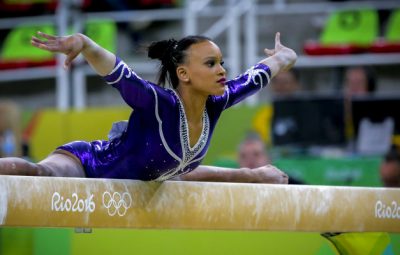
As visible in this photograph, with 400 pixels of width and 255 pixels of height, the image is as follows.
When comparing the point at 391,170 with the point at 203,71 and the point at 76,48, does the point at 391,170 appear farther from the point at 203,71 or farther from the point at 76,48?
the point at 76,48

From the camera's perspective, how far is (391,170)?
5.94 m

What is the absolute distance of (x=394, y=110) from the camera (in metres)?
6.71

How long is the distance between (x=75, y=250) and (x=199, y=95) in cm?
137

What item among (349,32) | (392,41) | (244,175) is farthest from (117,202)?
(392,41)

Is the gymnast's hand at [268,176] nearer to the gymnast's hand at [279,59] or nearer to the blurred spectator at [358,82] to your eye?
the gymnast's hand at [279,59]

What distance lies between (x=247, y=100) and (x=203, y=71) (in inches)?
162

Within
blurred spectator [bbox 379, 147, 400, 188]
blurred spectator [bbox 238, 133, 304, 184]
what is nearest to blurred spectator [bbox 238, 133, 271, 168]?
blurred spectator [bbox 238, 133, 304, 184]

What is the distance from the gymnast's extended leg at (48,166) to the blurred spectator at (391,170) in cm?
257

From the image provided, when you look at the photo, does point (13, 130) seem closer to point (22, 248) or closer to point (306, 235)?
point (22, 248)

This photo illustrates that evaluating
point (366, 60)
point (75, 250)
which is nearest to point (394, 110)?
point (366, 60)

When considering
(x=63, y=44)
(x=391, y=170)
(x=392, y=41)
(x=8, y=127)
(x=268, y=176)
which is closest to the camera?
(x=63, y=44)

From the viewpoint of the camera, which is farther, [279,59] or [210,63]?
[279,59]

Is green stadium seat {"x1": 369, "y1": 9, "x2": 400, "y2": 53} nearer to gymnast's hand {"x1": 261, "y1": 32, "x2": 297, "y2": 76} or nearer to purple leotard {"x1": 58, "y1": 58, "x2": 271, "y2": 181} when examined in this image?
gymnast's hand {"x1": 261, "y1": 32, "x2": 297, "y2": 76}

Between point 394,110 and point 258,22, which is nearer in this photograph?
point 394,110
